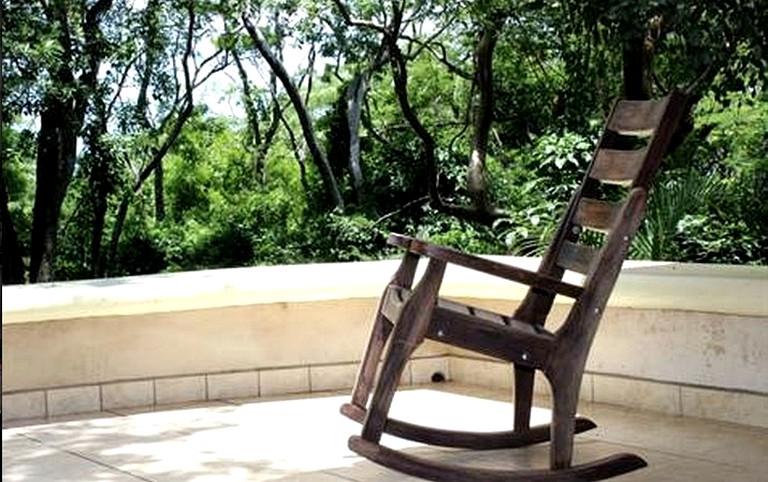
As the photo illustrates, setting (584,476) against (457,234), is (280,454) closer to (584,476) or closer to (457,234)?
(584,476)

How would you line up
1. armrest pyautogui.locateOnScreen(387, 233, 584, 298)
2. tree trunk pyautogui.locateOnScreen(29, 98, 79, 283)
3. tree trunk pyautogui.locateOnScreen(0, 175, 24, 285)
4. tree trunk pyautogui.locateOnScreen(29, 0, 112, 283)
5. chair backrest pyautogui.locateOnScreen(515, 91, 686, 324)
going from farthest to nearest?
tree trunk pyautogui.locateOnScreen(0, 175, 24, 285) < tree trunk pyautogui.locateOnScreen(29, 98, 79, 283) < tree trunk pyautogui.locateOnScreen(29, 0, 112, 283) < chair backrest pyautogui.locateOnScreen(515, 91, 686, 324) < armrest pyautogui.locateOnScreen(387, 233, 584, 298)

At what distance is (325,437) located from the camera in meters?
3.52

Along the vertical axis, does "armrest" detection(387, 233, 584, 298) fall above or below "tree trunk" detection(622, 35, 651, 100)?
below

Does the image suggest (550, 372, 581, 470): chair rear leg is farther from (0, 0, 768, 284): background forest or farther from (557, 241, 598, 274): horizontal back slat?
(0, 0, 768, 284): background forest

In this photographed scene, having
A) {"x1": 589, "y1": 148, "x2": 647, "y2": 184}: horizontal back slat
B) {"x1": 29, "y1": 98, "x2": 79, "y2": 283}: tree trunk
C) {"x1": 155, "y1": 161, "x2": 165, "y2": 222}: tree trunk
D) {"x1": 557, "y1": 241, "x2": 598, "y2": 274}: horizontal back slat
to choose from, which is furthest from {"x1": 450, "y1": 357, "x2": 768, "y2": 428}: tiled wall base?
{"x1": 155, "y1": 161, "x2": 165, "y2": 222}: tree trunk

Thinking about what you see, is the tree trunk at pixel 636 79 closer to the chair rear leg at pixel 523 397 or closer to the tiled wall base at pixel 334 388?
the tiled wall base at pixel 334 388

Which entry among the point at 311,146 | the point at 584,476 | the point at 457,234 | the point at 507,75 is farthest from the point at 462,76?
the point at 584,476

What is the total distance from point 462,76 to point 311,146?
173 centimetres

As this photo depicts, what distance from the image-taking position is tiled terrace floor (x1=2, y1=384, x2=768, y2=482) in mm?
3035

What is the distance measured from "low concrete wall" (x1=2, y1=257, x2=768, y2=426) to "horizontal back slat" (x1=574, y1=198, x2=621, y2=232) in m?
0.66

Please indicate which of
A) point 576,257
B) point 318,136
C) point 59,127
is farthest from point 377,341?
point 318,136

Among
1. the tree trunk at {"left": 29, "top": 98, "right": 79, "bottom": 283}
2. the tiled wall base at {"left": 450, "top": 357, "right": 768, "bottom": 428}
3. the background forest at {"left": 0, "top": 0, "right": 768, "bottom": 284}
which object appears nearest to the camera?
the tiled wall base at {"left": 450, "top": 357, "right": 768, "bottom": 428}

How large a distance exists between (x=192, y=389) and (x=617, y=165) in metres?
1.91

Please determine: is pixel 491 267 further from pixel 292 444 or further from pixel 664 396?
pixel 664 396
